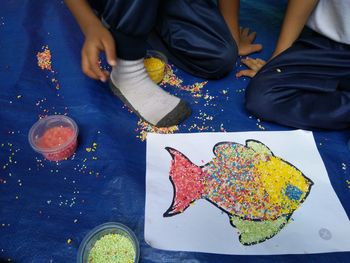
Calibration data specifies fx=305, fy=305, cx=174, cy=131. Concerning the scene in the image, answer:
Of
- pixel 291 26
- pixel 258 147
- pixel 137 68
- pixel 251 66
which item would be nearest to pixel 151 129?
pixel 137 68

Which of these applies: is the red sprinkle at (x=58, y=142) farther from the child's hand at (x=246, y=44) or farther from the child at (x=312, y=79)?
the child's hand at (x=246, y=44)

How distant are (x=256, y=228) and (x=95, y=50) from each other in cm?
51

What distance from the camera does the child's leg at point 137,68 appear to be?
71 cm

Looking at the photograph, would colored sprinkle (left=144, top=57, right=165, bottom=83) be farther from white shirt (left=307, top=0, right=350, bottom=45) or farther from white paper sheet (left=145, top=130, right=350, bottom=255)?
white shirt (left=307, top=0, right=350, bottom=45)

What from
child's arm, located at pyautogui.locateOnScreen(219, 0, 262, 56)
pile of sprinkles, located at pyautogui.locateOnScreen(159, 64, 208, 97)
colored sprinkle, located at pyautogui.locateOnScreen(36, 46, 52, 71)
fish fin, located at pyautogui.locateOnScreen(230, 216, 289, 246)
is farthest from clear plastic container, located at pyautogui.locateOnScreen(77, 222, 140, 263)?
child's arm, located at pyautogui.locateOnScreen(219, 0, 262, 56)

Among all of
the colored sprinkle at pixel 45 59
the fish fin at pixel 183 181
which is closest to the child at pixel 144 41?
the fish fin at pixel 183 181

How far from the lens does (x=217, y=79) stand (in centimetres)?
95

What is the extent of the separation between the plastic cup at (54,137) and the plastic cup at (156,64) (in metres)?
0.28

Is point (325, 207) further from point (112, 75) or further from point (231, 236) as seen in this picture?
point (112, 75)

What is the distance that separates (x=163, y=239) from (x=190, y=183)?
15 cm

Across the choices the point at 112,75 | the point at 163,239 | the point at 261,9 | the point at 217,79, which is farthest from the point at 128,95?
the point at 261,9

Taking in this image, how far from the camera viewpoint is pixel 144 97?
0.84m

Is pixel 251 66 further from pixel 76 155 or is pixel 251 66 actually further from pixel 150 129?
pixel 76 155

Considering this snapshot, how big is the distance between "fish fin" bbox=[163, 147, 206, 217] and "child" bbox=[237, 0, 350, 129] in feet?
0.81
